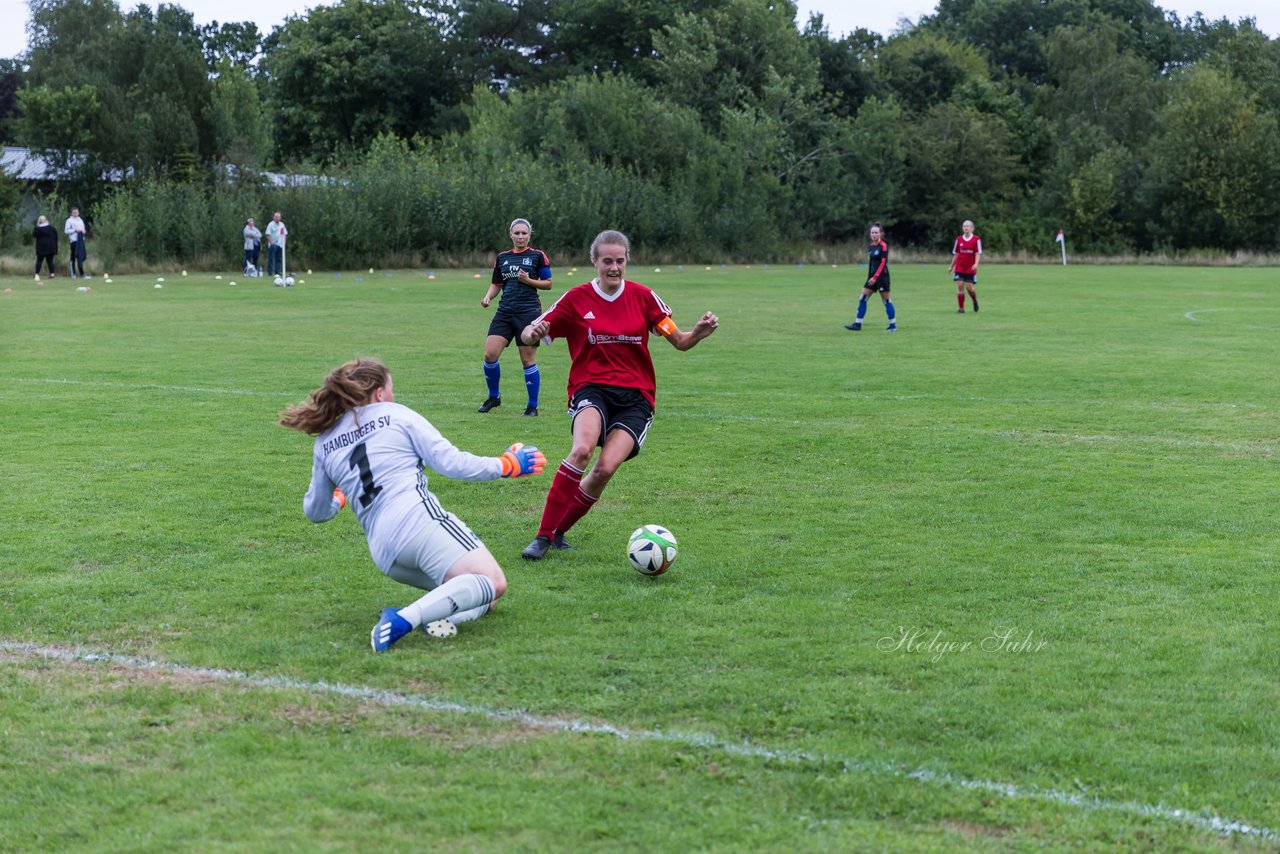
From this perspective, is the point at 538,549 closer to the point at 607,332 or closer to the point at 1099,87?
the point at 607,332

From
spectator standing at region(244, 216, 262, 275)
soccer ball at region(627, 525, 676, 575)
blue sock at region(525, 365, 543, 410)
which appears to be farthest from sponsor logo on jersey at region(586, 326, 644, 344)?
spectator standing at region(244, 216, 262, 275)

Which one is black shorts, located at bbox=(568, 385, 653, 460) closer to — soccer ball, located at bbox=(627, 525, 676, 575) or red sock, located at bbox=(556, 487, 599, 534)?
red sock, located at bbox=(556, 487, 599, 534)

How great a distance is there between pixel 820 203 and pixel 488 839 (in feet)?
209

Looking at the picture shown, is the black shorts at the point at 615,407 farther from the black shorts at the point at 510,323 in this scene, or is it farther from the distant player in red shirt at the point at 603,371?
the black shorts at the point at 510,323

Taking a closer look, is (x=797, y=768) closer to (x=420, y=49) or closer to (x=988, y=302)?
(x=988, y=302)

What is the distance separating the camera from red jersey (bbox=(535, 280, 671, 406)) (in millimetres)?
8320

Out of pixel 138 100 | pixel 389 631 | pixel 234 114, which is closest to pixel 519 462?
pixel 389 631

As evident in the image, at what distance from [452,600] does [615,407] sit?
2.37 metres

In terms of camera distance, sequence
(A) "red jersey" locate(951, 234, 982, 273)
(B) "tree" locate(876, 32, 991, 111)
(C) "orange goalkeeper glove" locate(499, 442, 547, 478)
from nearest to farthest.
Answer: (C) "orange goalkeeper glove" locate(499, 442, 547, 478)
(A) "red jersey" locate(951, 234, 982, 273)
(B) "tree" locate(876, 32, 991, 111)

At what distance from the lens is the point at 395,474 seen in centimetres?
648

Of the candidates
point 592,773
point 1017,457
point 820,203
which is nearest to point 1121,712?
point 592,773

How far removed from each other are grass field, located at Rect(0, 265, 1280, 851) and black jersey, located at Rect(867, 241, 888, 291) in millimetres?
8704

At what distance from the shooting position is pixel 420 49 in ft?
244

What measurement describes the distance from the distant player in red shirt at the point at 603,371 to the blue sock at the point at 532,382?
5.45 m
